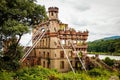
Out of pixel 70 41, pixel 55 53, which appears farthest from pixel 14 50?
pixel 70 41

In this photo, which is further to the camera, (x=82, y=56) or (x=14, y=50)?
(x=82, y=56)

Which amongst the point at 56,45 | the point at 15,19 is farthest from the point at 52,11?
the point at 15,19

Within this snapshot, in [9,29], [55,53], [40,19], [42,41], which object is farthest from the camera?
[42,41]

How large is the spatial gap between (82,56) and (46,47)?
21.7ft

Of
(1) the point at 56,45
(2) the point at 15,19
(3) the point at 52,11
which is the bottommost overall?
(1) the point at 56,45

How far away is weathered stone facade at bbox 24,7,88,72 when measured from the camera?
37.6 meters

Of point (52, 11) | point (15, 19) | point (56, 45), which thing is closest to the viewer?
point (15, 19)

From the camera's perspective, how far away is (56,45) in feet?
124

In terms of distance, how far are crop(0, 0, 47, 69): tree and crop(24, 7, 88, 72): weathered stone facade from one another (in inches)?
320

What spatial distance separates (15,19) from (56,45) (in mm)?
13610

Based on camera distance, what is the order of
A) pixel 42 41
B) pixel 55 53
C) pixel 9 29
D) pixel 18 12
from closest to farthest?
pixel 9 29 → pixel 18 12 → pixel 55 53 → pixel 42 41

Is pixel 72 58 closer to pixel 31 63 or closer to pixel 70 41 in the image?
pixel 70 41

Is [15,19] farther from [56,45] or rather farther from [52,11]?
[56,45]

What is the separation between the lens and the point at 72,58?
39.7m
